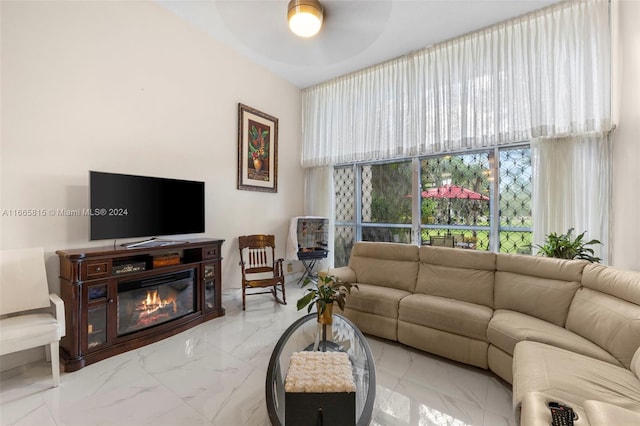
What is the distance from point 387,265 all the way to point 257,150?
269 centimetres

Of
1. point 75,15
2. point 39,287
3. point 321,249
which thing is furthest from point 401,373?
point 75,15

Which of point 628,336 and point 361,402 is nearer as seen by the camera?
point 361,402

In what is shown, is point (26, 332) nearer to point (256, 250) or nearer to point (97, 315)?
point (97, 315)

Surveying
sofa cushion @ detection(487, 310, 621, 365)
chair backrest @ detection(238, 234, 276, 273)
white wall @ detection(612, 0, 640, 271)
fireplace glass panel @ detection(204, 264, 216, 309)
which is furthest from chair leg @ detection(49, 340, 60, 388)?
white wall @ detection(612, 0, 640, 271)

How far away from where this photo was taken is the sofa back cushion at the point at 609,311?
5.16 ft

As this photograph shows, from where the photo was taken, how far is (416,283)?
2.87 metres

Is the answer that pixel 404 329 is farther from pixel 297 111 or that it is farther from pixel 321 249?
pixel 297 111

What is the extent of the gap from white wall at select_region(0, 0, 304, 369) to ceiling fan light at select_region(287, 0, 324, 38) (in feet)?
6.31

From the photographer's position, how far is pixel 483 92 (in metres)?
3.40

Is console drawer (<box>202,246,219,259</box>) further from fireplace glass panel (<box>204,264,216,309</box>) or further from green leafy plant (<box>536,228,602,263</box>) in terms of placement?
green leafy plant (<box>536,228,602,263</box>)

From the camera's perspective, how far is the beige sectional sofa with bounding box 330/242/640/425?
1.31 meters

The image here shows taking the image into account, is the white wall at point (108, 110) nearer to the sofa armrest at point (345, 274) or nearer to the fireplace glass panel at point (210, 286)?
the fireplace glass panel at point (210, 286)

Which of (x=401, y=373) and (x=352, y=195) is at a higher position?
(x=352, y=195)

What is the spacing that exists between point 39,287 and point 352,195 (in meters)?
3.99
